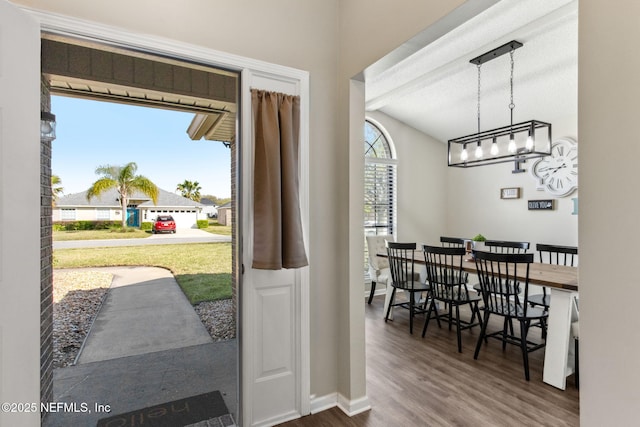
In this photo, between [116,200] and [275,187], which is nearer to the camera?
[275,187]

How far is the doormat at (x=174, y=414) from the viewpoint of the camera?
205 cm

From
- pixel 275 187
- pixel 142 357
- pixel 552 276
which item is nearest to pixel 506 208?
pixel 552 276

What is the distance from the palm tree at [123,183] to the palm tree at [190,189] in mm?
298

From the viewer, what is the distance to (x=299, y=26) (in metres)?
2.14

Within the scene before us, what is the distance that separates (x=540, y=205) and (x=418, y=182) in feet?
5.92

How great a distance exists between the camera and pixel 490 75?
3.62m

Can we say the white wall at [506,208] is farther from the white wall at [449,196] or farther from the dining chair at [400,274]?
the dining chair at [400,274]

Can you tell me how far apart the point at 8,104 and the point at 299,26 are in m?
1.60

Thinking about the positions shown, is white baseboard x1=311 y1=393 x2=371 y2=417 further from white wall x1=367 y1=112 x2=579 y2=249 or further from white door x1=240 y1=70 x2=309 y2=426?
white wall x1=367 y1=112 x2=579 y2=249

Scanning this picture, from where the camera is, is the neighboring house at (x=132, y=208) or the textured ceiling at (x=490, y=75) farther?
the neighboring house at (x=132, y=208)

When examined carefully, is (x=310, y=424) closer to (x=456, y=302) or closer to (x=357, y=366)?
(x=357, y=366)

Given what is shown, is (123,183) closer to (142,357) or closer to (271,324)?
(142,357)

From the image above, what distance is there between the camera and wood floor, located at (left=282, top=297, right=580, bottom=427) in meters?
2.07

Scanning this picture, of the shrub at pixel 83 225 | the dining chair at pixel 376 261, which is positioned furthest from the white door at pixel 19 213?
the dining chair at pixel 376 261
